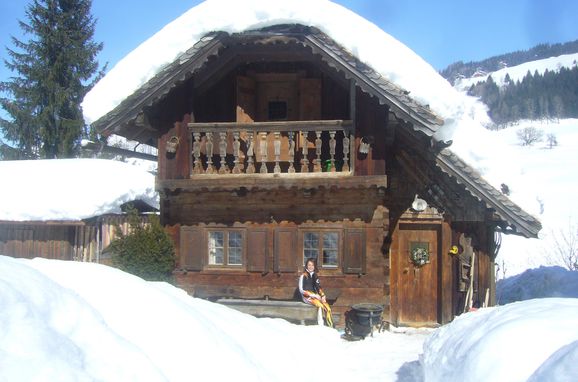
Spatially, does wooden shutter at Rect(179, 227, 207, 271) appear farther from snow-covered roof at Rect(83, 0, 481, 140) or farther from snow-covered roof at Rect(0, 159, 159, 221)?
snow-covered roof at Rect(0, 159, 159, 221)

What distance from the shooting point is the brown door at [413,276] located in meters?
13.8

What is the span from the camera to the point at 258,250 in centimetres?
1280

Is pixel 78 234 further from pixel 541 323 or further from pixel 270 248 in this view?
pixel 541 323

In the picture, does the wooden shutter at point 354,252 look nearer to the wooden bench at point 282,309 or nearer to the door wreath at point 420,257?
the wooden bench at point 282,309

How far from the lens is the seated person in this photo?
11990 millimetres

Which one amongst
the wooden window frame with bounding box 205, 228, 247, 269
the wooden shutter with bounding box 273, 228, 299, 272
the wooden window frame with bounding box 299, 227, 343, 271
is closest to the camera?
the wooden window frame with bounding box 299, 227, 343, 271

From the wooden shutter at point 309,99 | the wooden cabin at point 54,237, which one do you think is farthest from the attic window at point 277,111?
the wooden cabin at point 54,237

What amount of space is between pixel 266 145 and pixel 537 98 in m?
132

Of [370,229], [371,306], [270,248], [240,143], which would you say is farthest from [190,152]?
[371,306]

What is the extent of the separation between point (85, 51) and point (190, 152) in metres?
21.2

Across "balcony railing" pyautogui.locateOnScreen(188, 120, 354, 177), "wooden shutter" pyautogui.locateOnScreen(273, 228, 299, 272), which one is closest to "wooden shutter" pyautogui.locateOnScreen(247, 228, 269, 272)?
"wooden shutter" pyautogui.locateOnScreen(273, 228, 299, 272)

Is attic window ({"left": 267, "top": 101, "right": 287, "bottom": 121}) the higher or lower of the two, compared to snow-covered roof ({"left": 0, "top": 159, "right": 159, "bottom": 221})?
higher

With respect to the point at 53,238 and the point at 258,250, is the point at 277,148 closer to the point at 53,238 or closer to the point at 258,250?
the point at 258,250

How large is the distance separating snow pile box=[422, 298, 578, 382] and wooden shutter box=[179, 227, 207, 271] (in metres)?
7.45
